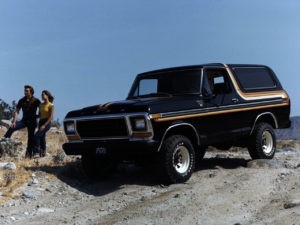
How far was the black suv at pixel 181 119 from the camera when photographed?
796 cm

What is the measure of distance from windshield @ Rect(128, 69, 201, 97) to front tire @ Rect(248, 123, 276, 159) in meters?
1.89

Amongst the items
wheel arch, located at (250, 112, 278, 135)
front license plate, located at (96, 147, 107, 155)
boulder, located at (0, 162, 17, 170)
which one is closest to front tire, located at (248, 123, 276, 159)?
wheel arch, located at (250, 112, 278, 135)

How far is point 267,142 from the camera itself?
1059 centimetres

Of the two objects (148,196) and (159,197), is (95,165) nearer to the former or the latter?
(148,196)

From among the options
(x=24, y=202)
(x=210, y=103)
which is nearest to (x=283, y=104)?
(x=210, y=103)

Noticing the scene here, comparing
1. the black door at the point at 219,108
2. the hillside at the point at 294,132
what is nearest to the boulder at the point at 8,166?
the black door at the point at 219,108

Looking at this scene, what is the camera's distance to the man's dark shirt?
11.3 m

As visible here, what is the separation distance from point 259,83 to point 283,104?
30.9 inches

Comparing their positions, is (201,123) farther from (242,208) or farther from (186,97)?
(242,208)

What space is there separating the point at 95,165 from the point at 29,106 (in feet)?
9.51

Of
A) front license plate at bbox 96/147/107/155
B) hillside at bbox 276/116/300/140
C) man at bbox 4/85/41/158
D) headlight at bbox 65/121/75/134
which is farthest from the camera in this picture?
hillside at bbox 276/116/300/140

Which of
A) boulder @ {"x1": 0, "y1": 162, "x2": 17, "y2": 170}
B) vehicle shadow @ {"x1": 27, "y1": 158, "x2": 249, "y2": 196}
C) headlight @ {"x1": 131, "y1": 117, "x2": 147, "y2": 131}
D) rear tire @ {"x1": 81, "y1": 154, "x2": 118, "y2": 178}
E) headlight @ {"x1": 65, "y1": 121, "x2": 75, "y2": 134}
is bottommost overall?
vehicle shadow @ {"x1": 27, "y1": 158, "x2": 249, "y2": 196}

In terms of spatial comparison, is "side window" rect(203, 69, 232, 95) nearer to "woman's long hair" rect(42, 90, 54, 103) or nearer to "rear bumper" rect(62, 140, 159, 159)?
"rear bumper" rect(62, 140, 159, 159)

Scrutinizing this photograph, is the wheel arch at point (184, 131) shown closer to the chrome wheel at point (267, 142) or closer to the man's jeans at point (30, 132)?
the chrome wheel at point (267, 142)
